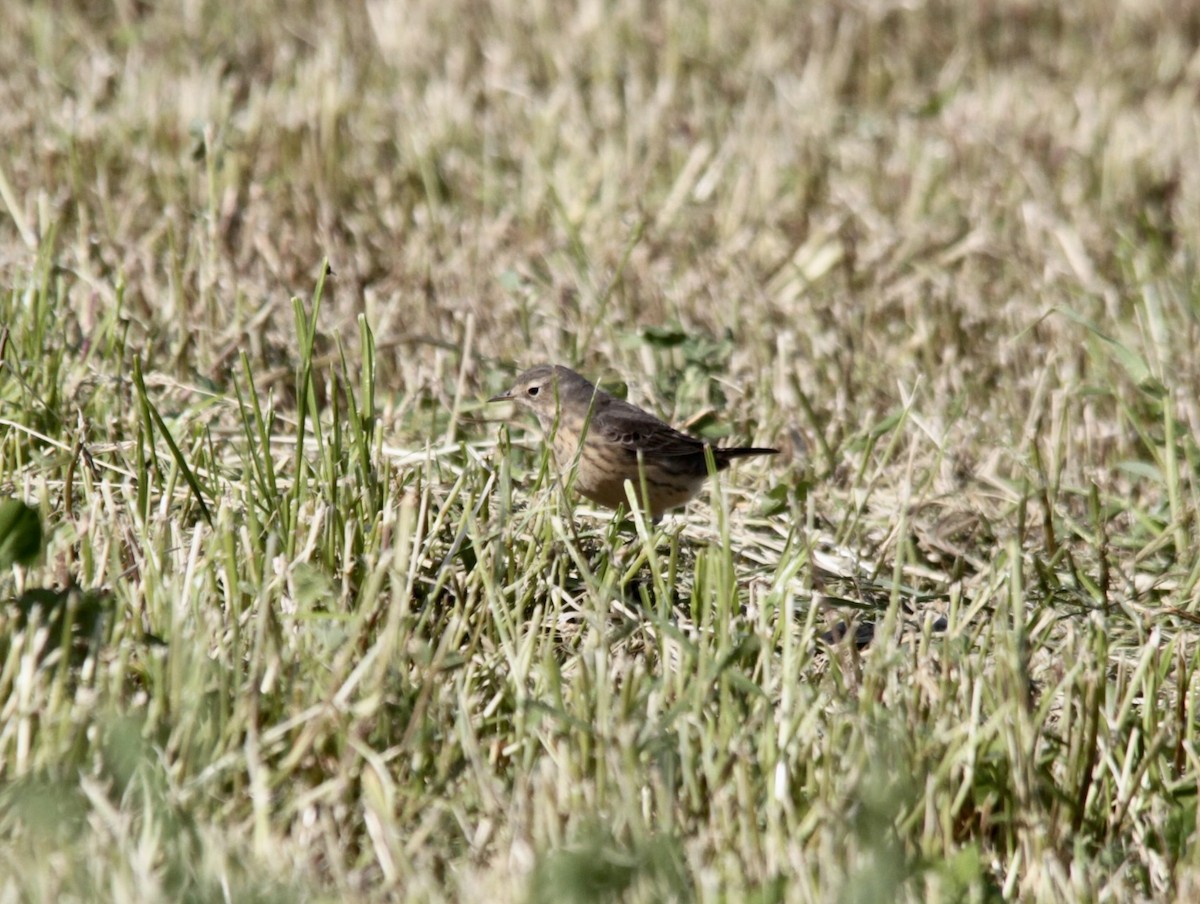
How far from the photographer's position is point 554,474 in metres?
5.05

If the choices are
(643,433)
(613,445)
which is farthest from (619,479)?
(643,433)

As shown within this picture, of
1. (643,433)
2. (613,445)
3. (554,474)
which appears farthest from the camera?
(643,433)

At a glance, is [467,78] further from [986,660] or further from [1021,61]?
[986,660]

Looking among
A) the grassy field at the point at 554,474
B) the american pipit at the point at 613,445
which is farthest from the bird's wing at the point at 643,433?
the grassy field at the point at 554,474

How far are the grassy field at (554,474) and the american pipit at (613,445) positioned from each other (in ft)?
0.40

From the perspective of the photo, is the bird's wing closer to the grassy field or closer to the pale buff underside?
the pale buff underside

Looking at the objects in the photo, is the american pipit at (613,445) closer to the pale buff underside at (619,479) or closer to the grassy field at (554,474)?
the pale buff underside at (619,479)

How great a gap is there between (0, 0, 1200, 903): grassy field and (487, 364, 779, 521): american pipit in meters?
0.12

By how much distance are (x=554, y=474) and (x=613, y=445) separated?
0.76 feet

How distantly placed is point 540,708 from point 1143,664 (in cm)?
140

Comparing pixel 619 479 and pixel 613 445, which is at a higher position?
pixel 613 445

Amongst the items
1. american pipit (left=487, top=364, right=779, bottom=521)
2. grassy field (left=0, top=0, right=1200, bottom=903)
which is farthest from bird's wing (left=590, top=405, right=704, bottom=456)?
grassy field (left=0, top=0, right=1200, bottom=903)

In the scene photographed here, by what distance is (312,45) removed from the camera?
9.06 metres

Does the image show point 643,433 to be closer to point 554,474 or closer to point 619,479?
point 619,479
